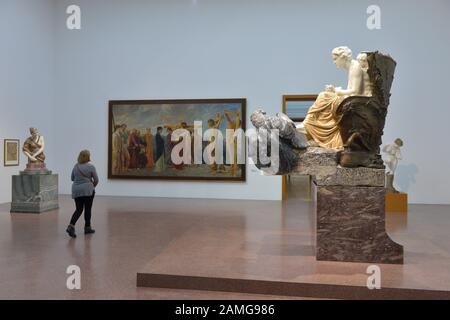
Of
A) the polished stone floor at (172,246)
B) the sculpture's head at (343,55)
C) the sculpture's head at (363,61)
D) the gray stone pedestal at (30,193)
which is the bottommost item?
the polished stone floor at (172,246)

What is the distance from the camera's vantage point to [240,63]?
13.2 m

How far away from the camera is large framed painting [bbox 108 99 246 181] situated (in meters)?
13.2

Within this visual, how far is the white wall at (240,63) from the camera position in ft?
40.8

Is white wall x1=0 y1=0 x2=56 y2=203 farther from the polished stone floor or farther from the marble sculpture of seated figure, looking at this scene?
the marble sculpture of seated figure

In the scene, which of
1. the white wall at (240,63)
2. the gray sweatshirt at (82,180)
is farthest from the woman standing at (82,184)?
the white wall at (240,63)

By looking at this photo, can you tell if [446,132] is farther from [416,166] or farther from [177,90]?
[177,90]

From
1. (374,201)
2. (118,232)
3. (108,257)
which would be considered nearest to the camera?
(374,201)

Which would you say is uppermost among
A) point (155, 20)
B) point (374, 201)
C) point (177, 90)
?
point (155, 20)

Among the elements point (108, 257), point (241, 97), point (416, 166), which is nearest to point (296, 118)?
point (241, 97)

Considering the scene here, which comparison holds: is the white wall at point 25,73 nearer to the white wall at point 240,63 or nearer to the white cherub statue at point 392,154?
the white wall at point 240,63

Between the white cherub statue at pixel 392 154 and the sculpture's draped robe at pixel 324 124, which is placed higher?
the sculpture's draped robe at pixel 324 124

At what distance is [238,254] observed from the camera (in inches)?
225

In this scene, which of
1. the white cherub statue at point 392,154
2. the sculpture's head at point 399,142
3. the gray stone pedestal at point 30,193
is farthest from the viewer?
the sculpture's head at point 399,142

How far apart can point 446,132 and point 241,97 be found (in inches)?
254
